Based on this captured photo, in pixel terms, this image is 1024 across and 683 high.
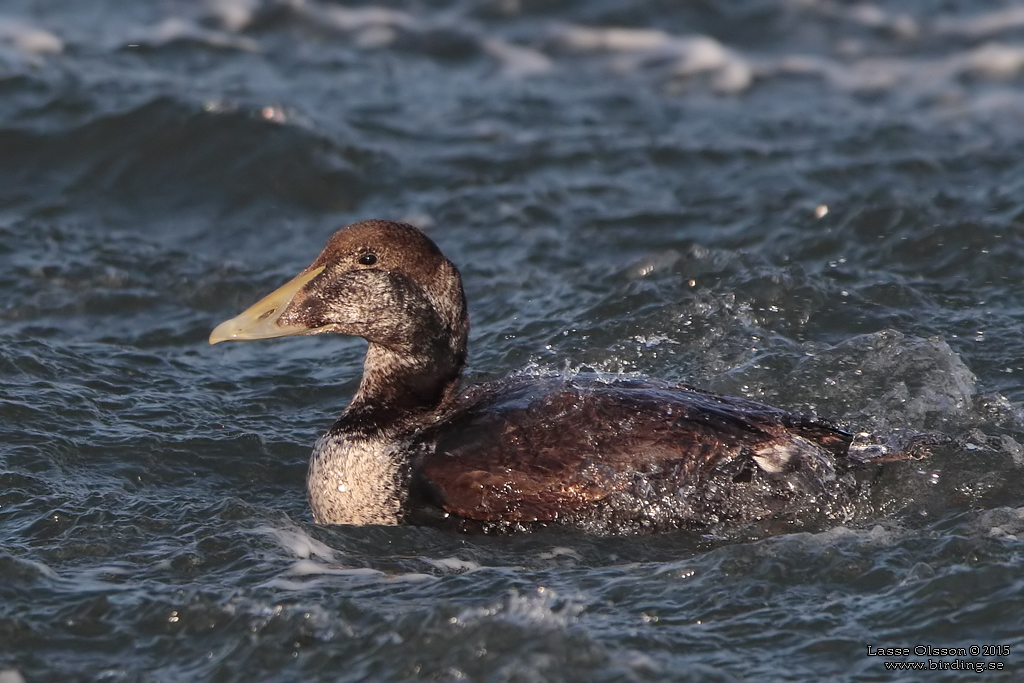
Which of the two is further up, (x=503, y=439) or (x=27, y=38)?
(x=27, y=38)

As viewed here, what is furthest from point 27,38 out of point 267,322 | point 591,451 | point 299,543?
point 591,451

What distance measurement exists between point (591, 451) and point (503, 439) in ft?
1.07

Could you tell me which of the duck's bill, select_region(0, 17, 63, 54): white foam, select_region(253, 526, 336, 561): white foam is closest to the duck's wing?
select_region(253, 526, 336, 561): white foam

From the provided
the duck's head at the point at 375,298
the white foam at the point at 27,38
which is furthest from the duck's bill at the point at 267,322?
the white foam at the point at 27,38

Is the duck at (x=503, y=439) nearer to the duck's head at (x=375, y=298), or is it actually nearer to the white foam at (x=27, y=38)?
the duck's head at (x=375, y=298)

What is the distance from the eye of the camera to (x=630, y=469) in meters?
5.14

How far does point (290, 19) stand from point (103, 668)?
8.14 metres

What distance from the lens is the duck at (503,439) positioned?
17.0ft

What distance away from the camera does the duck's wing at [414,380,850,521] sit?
5160 millimetres

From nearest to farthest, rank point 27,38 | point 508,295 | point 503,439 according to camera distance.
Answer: point 503,439 < point 508,295 < point 27,38

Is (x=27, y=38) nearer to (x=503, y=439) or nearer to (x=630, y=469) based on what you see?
(x=503, y=439)

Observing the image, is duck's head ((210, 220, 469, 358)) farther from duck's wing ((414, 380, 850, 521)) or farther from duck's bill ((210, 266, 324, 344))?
duck's wing ((414, 380, 850, 521))

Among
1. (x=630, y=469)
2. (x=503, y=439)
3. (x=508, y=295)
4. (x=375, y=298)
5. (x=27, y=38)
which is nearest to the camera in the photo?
(x=630, y=469)

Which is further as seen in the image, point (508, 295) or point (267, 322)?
point (508, 295)
